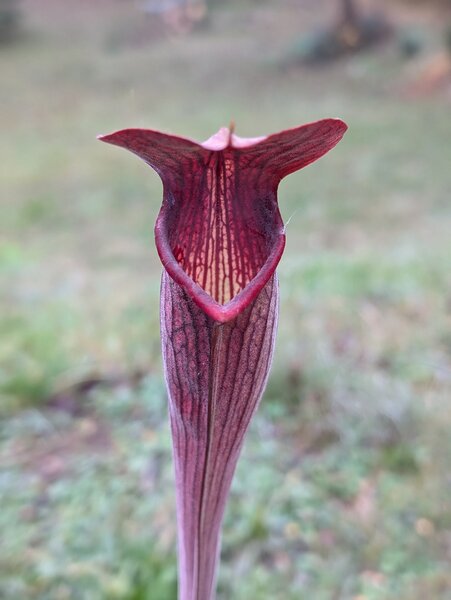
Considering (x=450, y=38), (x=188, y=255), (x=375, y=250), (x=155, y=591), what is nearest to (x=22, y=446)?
(x=155, y=591)

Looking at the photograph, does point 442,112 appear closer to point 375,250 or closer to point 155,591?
point 375,250

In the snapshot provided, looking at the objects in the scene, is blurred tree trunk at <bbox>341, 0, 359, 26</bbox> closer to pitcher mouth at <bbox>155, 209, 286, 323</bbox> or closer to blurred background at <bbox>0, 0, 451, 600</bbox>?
blurred background at <bbox>0, 0, 451, 600</bbox>

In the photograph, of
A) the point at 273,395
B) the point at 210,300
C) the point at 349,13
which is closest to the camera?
the point at 210,300

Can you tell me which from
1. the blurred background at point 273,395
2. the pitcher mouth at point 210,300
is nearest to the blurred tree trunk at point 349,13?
the blurred background at point 273,395

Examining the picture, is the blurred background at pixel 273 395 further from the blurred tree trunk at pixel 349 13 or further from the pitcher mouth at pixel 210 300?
the blurred tree trunk at pixel 349 13

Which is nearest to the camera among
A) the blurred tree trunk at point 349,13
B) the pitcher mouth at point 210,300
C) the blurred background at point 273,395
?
the pitcher mouth at point 210,300

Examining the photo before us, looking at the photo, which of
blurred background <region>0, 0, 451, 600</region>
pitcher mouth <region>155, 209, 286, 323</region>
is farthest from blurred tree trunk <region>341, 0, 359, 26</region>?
pitcher mouth <region>155, 209, 286, 323</region>

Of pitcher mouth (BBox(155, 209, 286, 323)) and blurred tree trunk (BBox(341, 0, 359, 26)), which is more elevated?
blurred tree trunk (BBox(341, 0, 359, 26))

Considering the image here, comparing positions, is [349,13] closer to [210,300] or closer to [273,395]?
[273,395]

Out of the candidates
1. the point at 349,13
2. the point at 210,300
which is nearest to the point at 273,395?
the point at 210,300
